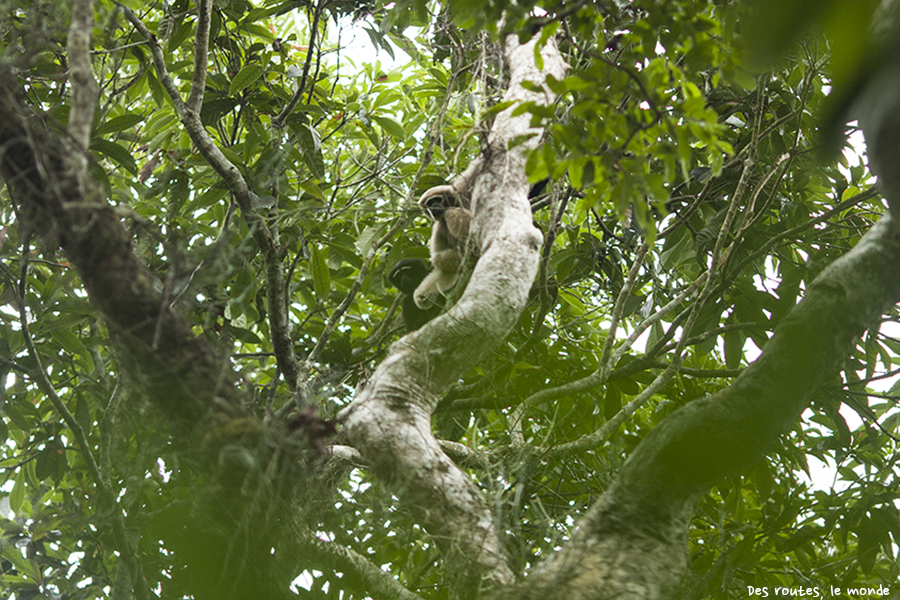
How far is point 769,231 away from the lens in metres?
3.86

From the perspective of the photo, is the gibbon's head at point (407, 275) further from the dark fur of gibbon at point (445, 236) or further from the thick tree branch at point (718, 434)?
the thick tree branch at point (718, 434)

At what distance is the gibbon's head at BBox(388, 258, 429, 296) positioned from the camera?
381 cm

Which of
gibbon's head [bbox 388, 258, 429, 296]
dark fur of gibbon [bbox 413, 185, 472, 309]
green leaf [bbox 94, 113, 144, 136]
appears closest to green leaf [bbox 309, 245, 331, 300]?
gibbon's head [bbox 388, 258, 429, 296]

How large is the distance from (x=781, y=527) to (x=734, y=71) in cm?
252

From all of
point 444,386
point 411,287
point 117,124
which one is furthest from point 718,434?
point 117,124

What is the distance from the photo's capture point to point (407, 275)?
3.83 metres

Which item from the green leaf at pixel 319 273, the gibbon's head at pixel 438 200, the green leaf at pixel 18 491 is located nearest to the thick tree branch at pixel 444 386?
the gibbon's head at pixel 438 200

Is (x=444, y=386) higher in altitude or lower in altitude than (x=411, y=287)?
lower

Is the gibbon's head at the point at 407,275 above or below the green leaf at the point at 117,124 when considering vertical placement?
below

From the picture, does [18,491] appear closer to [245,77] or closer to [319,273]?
[319,273]

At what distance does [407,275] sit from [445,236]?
1.71 ft

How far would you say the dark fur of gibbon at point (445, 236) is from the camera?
3754 mm

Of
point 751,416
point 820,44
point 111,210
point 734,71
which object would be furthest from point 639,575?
point 820,44

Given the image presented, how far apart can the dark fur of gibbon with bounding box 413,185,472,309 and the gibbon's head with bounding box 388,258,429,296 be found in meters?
0.05
